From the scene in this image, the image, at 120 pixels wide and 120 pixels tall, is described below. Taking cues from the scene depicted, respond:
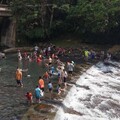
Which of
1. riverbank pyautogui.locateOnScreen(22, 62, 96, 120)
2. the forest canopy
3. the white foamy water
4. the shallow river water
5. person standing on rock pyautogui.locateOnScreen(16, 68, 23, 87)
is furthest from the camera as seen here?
the forest canopy

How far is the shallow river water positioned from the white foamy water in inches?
123

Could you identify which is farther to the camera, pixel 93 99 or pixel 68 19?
pixel 68 19

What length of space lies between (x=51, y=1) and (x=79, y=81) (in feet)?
93.0

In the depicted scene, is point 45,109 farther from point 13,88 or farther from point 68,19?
point 68,19

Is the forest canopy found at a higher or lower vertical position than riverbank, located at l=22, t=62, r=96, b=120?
higher

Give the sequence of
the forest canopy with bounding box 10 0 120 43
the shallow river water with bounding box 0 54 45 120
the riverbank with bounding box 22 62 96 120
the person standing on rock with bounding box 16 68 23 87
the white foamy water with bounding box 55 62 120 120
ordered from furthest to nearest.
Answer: the forest canopy with bounding box 10 0 120 43 → the person standing on rock with bounding box 16 68 23 87 → the white foamy water with bounding box 55 62 120 120 → the shallow river water with bounding box 0 54 45 120 → the riverbank with bounding box 22 62 96 120

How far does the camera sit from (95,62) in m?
50.2

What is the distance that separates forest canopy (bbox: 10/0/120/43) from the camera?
5675 centimetres

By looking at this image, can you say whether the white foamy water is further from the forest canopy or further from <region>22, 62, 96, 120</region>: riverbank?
the forest canopy

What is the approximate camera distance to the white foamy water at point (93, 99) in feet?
86.9

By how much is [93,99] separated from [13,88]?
7.23m

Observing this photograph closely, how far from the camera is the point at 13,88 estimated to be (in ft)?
107

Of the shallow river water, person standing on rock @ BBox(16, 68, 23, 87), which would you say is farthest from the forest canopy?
person standing on rock @ BBox(16, 68, 23, 87)

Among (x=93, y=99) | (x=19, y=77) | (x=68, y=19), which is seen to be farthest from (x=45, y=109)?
(x=68, y=19)
